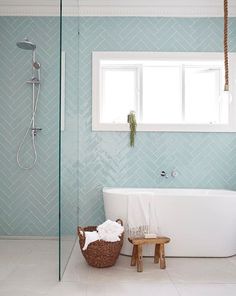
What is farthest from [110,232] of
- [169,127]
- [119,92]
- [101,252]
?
[119,92]

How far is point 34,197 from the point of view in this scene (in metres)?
4.06

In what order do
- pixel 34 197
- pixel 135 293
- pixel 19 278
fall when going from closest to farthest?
pixel 135 293 → pixel 19 278 → pixel 34 197

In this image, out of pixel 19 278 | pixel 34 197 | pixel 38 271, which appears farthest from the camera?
pixel 34 197

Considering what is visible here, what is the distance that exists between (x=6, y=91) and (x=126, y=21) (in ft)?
5.73

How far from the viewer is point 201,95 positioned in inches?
173

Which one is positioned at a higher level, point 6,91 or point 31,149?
point 6,91

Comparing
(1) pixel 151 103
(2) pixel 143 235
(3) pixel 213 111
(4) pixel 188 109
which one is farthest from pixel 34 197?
(3) pixel 213 111

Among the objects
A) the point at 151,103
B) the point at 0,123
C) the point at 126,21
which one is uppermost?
the point at 126,21

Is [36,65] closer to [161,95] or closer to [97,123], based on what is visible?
[97,123]

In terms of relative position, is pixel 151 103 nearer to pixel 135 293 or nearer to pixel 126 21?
pixel 126 21

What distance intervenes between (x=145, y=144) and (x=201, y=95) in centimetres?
106

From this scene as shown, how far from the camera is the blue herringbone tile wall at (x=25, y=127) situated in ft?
13.3

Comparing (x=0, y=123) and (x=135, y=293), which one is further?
(x=0, y=123)

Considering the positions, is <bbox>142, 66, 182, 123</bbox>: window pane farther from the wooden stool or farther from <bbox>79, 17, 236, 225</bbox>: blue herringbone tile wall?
the wooden stool
